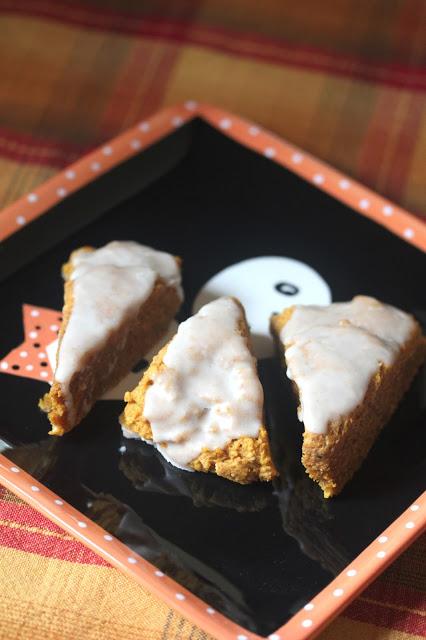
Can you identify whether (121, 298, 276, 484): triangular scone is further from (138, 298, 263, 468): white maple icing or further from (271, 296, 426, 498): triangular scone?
(271, 296, 426, 498): triangular scone

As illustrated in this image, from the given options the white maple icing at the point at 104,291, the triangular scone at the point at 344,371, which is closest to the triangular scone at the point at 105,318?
the white maple icing at the point at 104,291

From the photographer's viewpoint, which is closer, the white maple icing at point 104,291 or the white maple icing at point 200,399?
the white maple icing at point 200,399

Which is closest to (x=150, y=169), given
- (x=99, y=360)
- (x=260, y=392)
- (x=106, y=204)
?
(x=106, y=204)

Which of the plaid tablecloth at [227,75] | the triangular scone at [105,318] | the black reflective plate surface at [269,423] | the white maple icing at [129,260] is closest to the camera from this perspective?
the black reflective plate surface at [269,423]

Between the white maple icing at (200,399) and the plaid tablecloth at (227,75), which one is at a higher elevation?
the plaid tablecloth at (227,75)

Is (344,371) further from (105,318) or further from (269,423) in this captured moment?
(105,318)

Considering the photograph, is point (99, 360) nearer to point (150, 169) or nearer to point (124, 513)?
point (124, 513)

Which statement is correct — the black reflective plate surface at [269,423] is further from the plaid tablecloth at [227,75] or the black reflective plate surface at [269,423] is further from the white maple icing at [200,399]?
the plaid tablecloth at [227,75]

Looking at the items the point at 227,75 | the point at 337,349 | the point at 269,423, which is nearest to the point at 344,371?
the point at 337,349

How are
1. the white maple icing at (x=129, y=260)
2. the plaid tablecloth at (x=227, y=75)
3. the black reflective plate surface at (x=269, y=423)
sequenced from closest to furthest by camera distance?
1. the black reflective plate surface at (x=269, y=423)
2. the white maple icing at (x=129, y=260)
3. the plaid tablecloth at (x=227, y=75)
